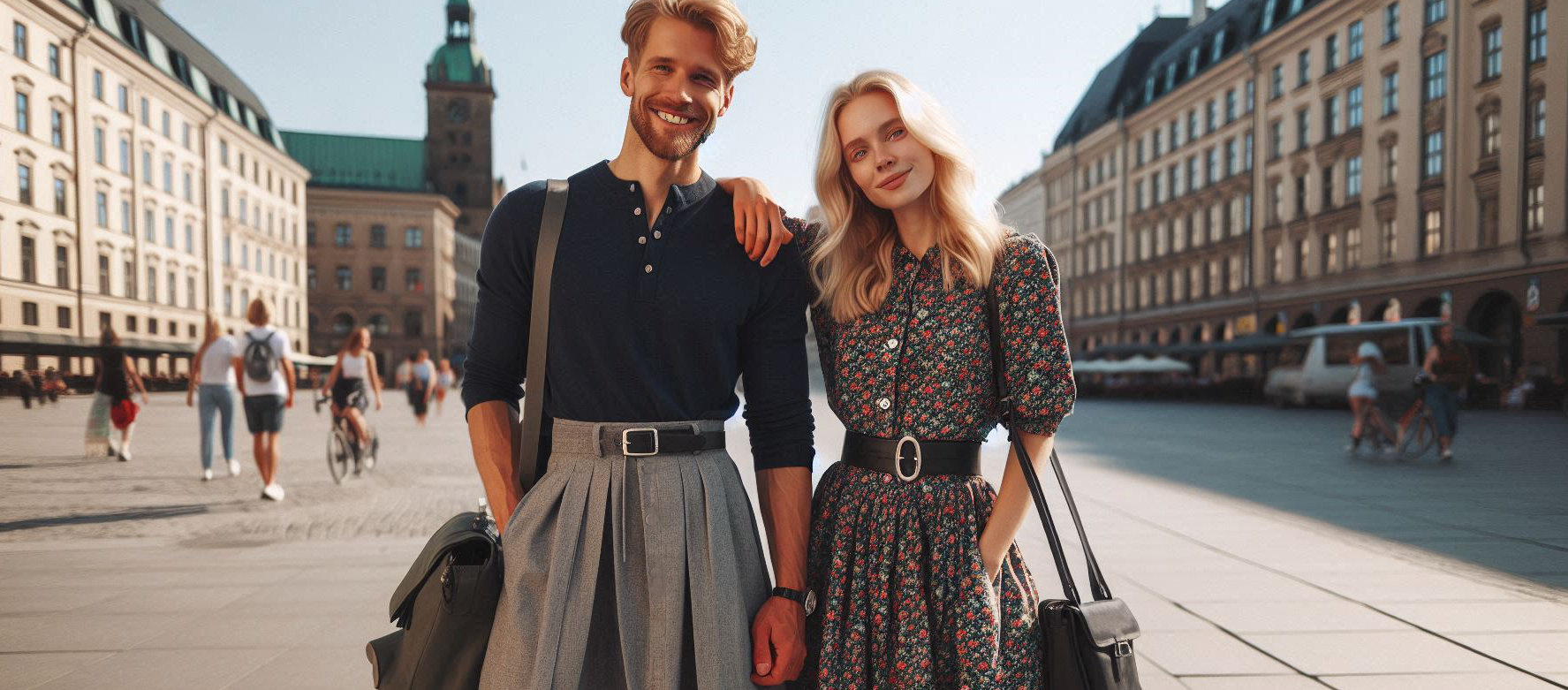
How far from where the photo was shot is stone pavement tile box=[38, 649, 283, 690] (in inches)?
143

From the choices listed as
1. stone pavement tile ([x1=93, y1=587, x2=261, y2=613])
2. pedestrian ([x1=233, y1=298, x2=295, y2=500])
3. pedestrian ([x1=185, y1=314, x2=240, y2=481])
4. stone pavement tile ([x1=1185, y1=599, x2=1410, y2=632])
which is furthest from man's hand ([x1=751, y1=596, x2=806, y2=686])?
pedestrian ([x1=185, y1=314, x2=240, y2=481])

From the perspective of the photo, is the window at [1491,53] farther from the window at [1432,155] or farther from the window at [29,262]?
the window at [29,262]

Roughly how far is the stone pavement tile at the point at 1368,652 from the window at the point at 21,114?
7932mm

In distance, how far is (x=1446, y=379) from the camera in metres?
11.6

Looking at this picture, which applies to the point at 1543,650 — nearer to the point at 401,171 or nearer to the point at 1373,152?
the point at 1373,152

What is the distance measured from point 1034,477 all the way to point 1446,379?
12231mm

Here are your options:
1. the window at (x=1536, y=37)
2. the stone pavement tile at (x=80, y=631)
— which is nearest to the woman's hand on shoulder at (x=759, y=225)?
the stone pavement tile at (x=80, y=631)

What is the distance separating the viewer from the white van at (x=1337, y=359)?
22938mm

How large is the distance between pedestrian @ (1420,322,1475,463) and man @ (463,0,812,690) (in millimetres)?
12354

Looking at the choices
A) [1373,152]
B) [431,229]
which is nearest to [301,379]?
[431,229]

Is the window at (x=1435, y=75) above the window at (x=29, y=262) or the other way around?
above

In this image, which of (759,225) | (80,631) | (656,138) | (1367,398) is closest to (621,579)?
(759,225)

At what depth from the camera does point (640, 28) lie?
1.99 metres

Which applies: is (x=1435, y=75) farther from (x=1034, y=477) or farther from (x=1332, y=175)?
(x=1034, y=477)
